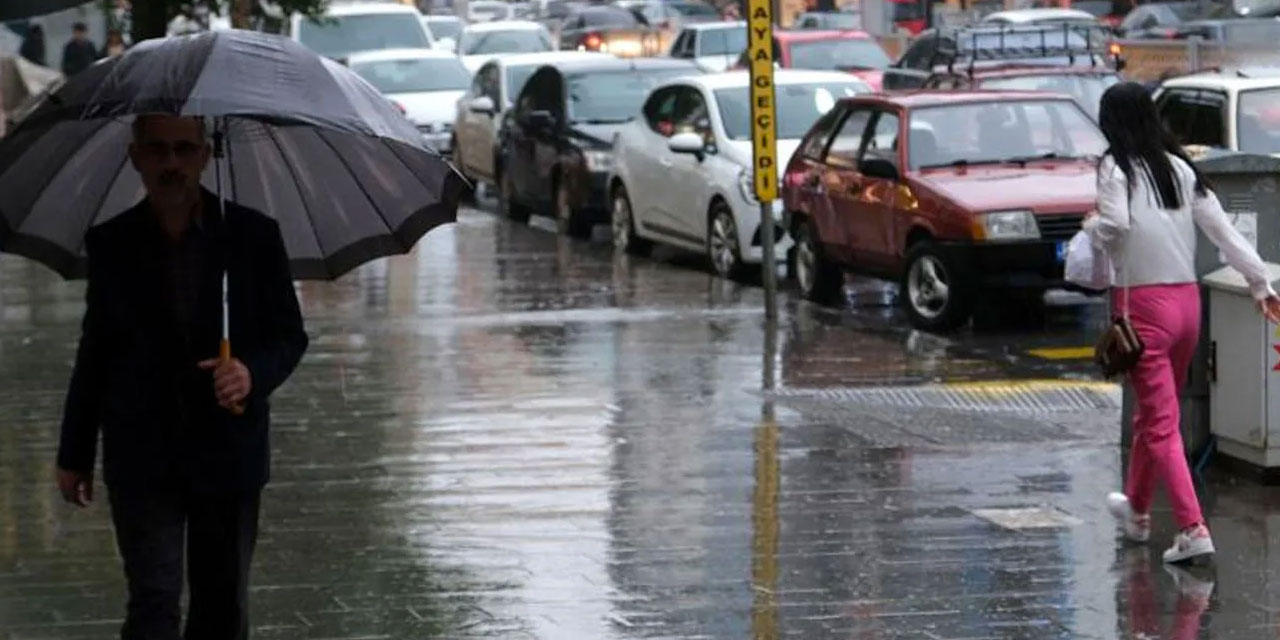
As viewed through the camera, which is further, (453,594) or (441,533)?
(441,533)

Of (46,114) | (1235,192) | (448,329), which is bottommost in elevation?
(448,329)

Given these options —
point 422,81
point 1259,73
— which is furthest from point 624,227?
point 422,81

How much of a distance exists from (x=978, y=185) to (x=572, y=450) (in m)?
5.51

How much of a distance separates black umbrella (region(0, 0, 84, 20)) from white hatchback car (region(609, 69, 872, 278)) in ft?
41.2

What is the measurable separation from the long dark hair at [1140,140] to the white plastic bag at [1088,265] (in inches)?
12.1

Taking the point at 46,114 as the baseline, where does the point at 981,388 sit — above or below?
below

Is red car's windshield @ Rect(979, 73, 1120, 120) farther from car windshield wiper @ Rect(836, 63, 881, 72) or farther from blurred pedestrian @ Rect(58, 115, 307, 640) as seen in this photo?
blurred pedestrian @ Rect(58, 115, 307, 640)

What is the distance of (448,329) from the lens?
16031mm

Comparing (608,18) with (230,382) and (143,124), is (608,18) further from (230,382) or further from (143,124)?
(230,382)

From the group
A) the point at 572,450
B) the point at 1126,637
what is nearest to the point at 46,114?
the point at 1126,637

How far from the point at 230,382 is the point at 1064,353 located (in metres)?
9.75

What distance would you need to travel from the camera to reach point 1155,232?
883 cm

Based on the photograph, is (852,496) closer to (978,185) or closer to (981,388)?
(981,388)

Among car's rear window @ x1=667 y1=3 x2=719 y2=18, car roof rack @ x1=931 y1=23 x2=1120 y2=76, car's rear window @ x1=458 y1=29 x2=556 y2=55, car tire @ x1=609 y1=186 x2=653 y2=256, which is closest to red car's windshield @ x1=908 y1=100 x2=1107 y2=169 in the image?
car tire @ x1=609 y1=186 x2=653 y2=256
